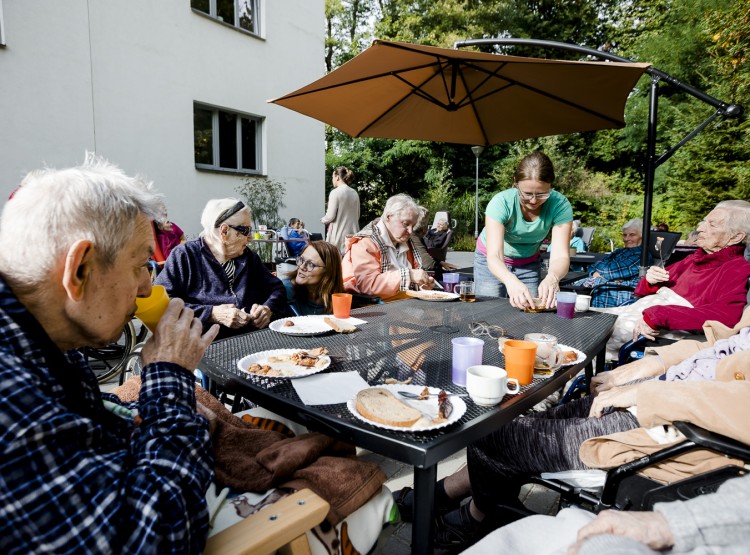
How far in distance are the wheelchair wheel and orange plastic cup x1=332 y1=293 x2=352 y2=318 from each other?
1812 millimetres

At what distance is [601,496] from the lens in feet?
4.82

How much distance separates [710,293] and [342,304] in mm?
2248

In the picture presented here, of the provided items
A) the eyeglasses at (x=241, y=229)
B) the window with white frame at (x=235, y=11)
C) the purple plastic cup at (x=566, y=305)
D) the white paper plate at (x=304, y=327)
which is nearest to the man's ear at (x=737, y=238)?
the purple plastic cup at (x=566, y=305)

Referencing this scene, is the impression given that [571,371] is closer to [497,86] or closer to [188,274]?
[188,274]

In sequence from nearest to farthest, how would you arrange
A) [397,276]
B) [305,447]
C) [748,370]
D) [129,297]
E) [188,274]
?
[129,297], [305,447], [748,370], [188,274], [397,276]

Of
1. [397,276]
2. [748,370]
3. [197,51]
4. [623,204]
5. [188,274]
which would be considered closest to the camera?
[748,370]

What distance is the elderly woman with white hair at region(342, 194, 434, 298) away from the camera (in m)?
3.44

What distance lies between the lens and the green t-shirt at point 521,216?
3193mm

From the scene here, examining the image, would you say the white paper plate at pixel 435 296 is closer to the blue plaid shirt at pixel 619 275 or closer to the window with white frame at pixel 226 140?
the blue plaid shirt at pixel 619 275

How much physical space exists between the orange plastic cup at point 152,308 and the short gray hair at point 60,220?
0.26 m

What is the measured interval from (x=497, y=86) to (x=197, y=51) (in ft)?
22.9

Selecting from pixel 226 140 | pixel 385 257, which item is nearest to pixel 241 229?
pixel 385 257

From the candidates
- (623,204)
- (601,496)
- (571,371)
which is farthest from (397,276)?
(623,204)

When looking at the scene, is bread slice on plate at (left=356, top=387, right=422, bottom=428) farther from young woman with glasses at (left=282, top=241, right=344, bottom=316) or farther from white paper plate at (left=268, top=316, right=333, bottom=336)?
young woman with glasses at (left=282, top=241, right=344, bottom=316)
